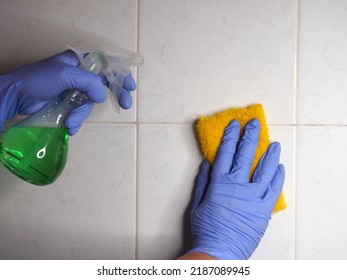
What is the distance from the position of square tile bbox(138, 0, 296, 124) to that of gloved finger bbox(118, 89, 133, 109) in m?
0.05

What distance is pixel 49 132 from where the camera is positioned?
636mm

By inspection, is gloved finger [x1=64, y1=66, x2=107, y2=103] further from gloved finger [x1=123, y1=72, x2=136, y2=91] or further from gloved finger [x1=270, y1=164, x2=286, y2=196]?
gloved finger [x1=270, y1=164, x2=286, y2=196]

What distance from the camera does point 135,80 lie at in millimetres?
778

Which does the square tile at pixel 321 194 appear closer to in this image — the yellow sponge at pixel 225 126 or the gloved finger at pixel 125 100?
the yellow sponge at pixel 225 126

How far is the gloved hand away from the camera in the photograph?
628mm

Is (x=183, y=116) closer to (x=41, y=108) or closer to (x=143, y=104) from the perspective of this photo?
(x=143, y=104)

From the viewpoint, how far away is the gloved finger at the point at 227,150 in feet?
2.40

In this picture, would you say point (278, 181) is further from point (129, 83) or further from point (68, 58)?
point (68, 58)

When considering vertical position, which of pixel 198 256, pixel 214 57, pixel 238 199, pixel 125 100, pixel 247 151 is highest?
pixel 214 57

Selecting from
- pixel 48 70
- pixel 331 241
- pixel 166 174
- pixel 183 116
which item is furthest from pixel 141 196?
pixel 331 241

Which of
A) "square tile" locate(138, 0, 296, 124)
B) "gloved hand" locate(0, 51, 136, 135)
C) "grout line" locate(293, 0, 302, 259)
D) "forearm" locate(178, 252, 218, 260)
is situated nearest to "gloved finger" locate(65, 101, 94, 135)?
"gloved hand" locate(0, 51, 136, 135)

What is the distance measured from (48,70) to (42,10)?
9.4 inches

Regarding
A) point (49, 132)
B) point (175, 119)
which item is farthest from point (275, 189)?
point (49, 132)

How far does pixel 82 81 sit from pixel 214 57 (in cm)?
31
